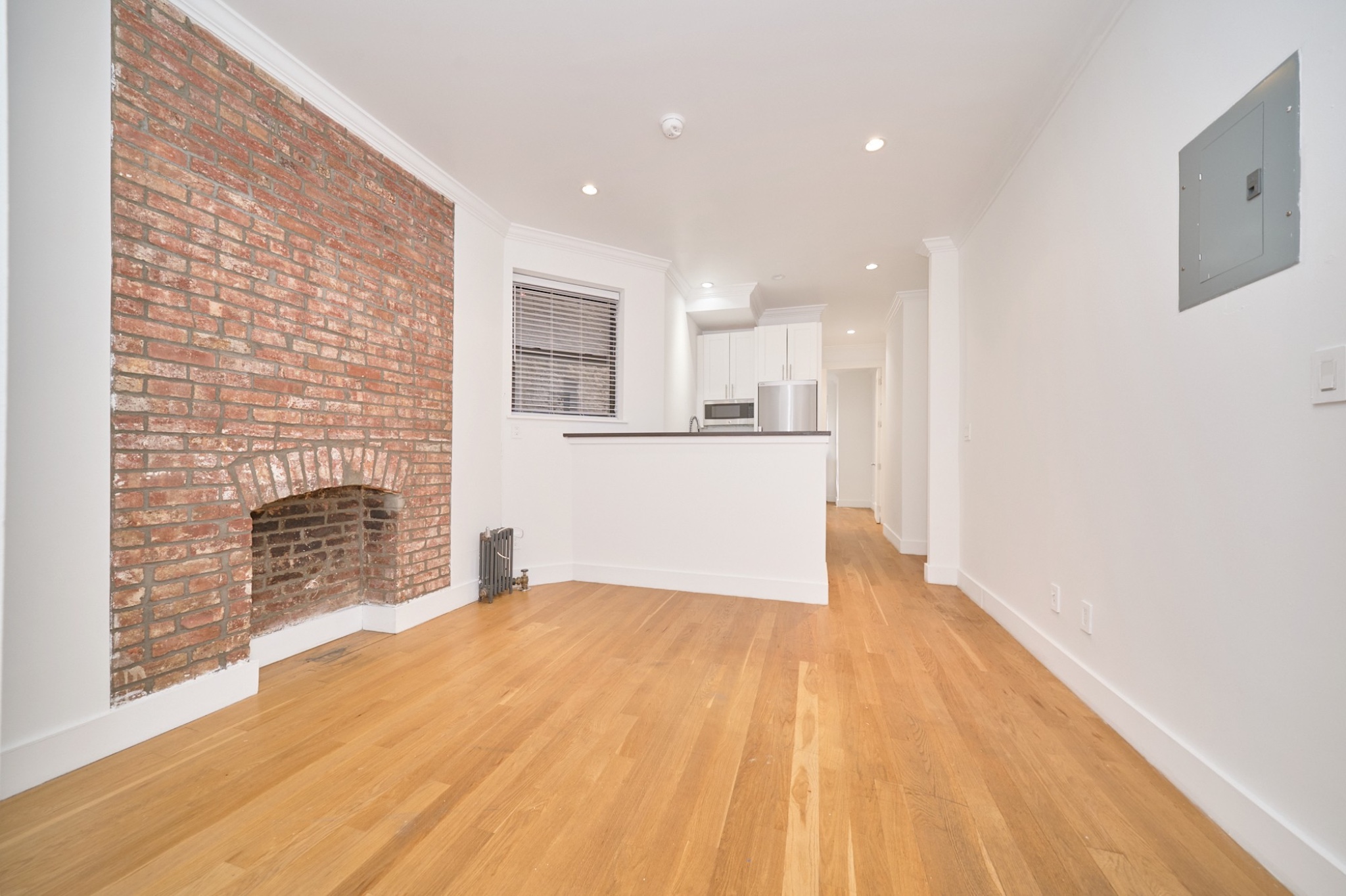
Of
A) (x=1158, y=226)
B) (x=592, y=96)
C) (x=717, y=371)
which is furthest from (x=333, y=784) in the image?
(x=717, y=371)

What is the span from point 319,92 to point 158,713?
2.63m

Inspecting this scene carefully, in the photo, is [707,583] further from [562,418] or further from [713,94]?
[713,94]

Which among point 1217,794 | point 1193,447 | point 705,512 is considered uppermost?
point 1193,447

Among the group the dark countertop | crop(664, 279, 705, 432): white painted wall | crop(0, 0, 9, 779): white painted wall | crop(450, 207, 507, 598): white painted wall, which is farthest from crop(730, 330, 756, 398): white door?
crop(0, 0, 9, 779): white painted wall

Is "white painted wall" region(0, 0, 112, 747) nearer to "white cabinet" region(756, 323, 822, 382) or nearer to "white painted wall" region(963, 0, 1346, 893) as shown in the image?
"white painted wall" region(963, 0, 1346, 893)

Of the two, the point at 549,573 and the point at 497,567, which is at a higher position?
the point at 497,567

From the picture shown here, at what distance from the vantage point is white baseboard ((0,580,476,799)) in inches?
57.1

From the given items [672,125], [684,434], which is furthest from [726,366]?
[672,125]

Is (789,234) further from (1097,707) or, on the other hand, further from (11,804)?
(11,804)

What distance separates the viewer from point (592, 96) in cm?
240

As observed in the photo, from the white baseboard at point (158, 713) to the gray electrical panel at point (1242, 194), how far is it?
3.50 metres

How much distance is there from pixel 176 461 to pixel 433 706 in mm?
1282

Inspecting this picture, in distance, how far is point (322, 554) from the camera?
2.65 m

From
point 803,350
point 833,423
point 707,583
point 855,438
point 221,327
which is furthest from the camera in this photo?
point 833,423
